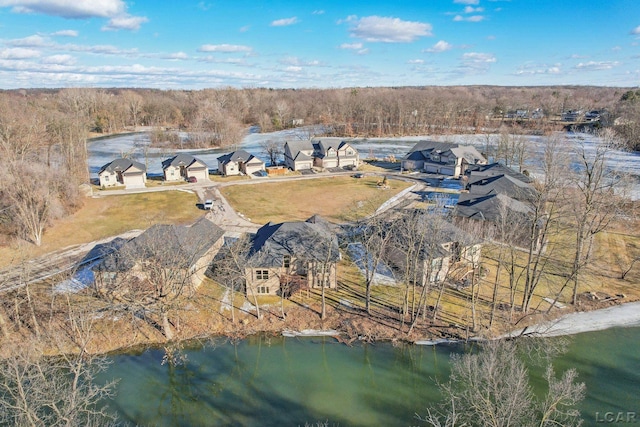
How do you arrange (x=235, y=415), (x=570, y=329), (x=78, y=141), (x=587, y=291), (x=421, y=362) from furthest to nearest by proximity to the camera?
(x=78, y=141), (x=587, y=291), (x=570, y=329), (x=421, y=362), (x=235, y=415)

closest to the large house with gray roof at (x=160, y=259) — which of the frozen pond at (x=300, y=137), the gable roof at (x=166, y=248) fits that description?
the gable roof at (x=166, y=248)

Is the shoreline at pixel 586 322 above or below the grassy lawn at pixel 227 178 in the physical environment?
below

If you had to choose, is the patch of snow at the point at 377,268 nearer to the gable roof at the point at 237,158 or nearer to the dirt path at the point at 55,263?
the dirt path at the point at 55,263

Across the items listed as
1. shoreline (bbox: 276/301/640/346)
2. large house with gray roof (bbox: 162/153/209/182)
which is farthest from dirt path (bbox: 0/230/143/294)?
large house with gray roof (bbox: 162/153/209/182)

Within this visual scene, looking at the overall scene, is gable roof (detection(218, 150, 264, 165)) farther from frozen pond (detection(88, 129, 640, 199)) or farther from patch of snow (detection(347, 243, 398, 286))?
patch of snow (detection(347, 243, 398, 286))

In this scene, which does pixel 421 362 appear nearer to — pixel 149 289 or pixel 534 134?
pixel 149 289

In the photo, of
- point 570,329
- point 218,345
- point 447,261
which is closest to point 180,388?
point 218,345
